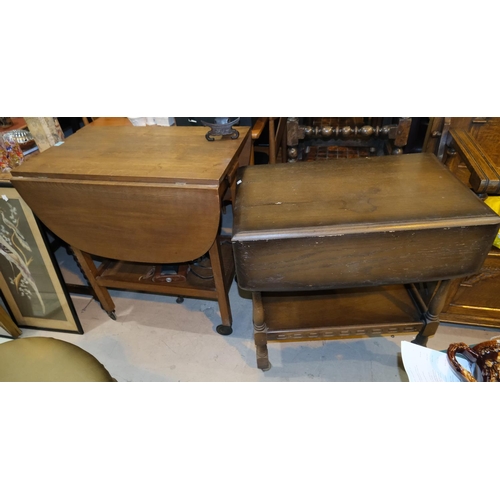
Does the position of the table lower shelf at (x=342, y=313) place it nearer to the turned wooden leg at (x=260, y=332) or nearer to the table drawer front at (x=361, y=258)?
the turned wooden leg at (x=260, y=332)

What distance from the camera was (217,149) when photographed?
1.35 meters

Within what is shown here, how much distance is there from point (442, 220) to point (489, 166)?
0.44m

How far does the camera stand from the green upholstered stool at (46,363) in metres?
1.07

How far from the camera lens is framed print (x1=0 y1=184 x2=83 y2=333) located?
1447mm

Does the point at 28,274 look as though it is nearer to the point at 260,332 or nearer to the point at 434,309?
the point at 260,332

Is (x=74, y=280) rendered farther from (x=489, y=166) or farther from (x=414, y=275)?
(x=489, y=166)

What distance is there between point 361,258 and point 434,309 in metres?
0.48

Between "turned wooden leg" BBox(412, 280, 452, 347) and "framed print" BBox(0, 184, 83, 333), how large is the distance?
4.98 feet

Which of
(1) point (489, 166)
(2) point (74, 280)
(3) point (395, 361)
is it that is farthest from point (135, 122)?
(3) point (395, 361)

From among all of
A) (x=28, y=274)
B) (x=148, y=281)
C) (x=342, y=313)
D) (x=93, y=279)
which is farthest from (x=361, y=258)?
(x=28, y=274)

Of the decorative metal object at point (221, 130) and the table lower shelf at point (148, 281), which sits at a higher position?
the decorative metal object at point (221, 130)

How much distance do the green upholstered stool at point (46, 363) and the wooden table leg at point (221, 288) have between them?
551 millimetres

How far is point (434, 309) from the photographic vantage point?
131cm

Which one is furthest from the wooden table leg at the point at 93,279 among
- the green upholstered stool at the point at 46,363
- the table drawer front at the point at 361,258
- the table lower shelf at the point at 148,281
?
the table drawer front at the point at 361,258
